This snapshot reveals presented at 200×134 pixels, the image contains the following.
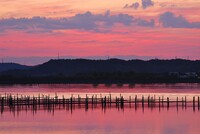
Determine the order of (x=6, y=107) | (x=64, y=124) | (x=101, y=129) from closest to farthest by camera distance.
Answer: (x=101, y=129)
(x=64, y=124)
(x=6, y=107)

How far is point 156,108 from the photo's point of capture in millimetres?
76438

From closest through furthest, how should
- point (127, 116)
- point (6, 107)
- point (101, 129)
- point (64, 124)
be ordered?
point (101, 129) → point (64, 124) → point (127, 116) → point (6, 107)

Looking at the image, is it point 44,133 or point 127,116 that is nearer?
point 44,133

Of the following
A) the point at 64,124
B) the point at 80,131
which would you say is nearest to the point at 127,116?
the point at 64,124

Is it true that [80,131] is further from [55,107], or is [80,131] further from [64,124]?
[55,107]

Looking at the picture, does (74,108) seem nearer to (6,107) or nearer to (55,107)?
(55,107)

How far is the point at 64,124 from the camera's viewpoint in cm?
5984

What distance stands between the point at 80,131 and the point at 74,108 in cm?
2261

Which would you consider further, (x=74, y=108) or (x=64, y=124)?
(x=74, y=108)

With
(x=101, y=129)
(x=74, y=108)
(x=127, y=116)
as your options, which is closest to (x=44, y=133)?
(x=101, y=129)

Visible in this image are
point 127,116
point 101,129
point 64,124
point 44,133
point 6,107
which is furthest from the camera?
point 6,107

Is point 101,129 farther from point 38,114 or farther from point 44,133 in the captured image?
point 38,114

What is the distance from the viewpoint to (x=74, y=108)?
76.5 metres

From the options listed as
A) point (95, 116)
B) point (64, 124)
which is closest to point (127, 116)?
point (95, 116)
